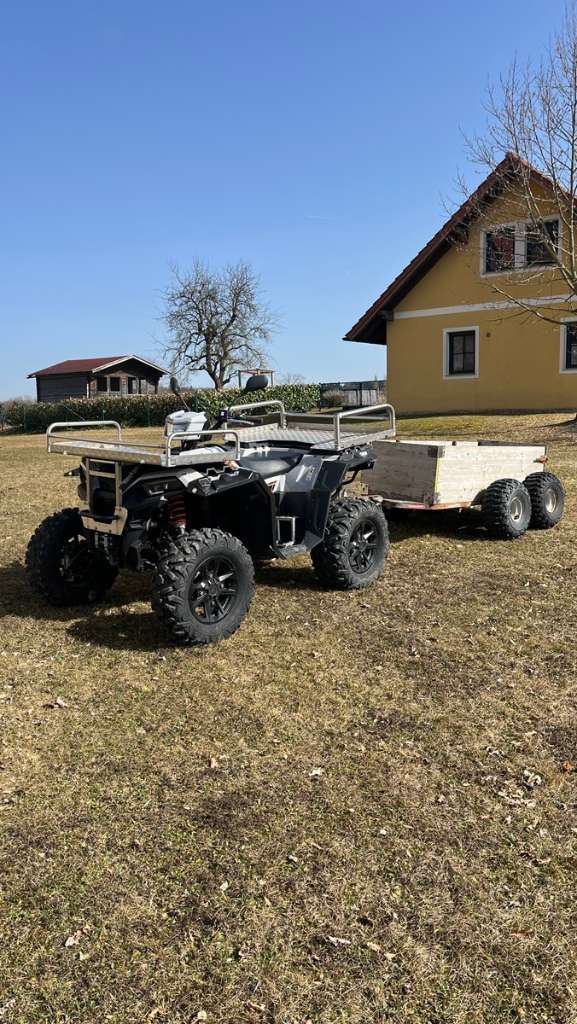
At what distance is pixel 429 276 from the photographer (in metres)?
24.6

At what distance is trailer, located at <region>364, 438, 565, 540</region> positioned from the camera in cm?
754

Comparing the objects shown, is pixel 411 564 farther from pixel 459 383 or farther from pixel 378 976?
pixel 459 383

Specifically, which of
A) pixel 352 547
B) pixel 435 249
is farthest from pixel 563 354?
pixel 352 547

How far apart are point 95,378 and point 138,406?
43.6ft

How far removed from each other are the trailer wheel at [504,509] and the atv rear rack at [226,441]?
59.1 inches

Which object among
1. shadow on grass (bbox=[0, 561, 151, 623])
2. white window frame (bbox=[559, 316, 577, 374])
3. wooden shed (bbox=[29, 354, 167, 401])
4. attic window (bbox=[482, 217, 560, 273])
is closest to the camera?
shadow on grass (bbox=[0, 561, 151, 623])

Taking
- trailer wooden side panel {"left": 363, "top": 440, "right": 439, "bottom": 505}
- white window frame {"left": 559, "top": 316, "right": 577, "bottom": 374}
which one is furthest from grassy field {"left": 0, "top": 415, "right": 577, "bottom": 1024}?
white window frame {"left": 559, "top": 316, "right": 577, "bottom": 374}

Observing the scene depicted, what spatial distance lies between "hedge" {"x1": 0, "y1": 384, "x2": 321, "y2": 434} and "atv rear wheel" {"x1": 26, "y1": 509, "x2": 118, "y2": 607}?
2893 cm

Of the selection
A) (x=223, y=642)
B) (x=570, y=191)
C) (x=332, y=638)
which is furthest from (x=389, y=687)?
(x=570, y=191)

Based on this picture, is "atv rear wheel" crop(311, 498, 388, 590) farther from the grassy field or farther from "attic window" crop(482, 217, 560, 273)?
"attic window" crop(482, 217, 560, 273)

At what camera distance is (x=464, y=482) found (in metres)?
7.79

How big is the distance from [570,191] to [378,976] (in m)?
18.7

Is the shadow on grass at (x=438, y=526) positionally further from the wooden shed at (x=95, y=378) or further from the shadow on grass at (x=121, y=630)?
the wooden shed at (x=95, y=378)

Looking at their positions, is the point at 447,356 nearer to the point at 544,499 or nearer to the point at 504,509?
the point at 544,499
